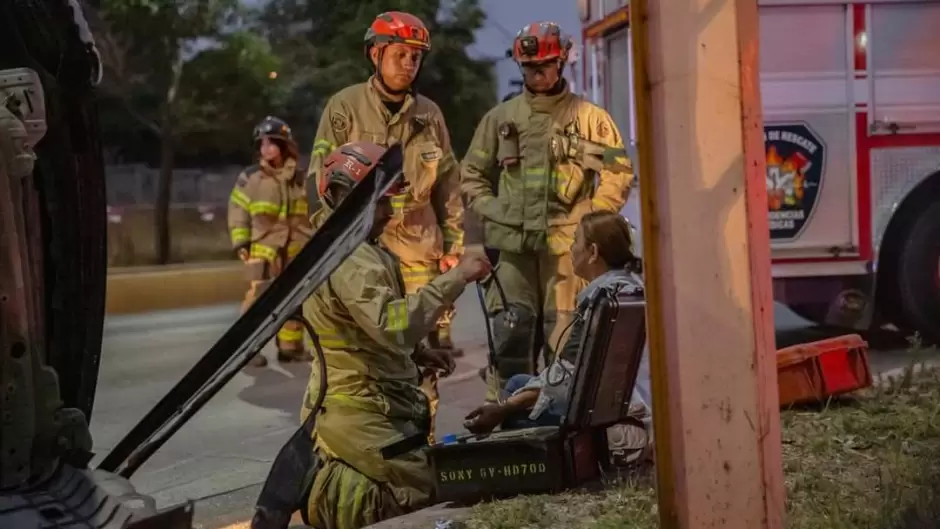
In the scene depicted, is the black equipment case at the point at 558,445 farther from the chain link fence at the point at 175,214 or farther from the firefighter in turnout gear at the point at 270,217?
the chain link fence at the point at 175,214

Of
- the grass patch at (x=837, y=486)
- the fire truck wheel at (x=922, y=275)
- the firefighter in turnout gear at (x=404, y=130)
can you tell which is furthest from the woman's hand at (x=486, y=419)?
the fire truck wheel at (x=922, y=275)

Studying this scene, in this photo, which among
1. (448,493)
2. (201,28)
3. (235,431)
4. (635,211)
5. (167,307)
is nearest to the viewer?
(448,493)

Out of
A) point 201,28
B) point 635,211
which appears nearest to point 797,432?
point 635,211

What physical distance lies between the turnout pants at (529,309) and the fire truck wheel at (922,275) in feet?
9.45

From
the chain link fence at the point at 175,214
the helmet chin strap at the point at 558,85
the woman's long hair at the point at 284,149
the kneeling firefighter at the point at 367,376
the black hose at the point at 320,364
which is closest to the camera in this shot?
the black hose at the point at 320,364

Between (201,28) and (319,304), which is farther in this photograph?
(201,28)

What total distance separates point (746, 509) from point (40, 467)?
1975 mm

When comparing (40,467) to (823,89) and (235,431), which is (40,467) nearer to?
(235,431)

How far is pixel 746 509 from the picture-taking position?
3.07m

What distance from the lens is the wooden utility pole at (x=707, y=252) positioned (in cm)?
297

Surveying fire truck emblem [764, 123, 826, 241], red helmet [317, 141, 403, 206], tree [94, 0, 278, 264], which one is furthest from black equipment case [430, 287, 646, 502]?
tree [94, 0, 278, 264]

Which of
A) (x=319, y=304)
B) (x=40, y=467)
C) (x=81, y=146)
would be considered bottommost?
(x=40, y=467)

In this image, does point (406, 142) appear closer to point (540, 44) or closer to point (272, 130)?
point (540, 44)

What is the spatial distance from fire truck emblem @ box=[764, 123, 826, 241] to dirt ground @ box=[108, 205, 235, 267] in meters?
13.6
